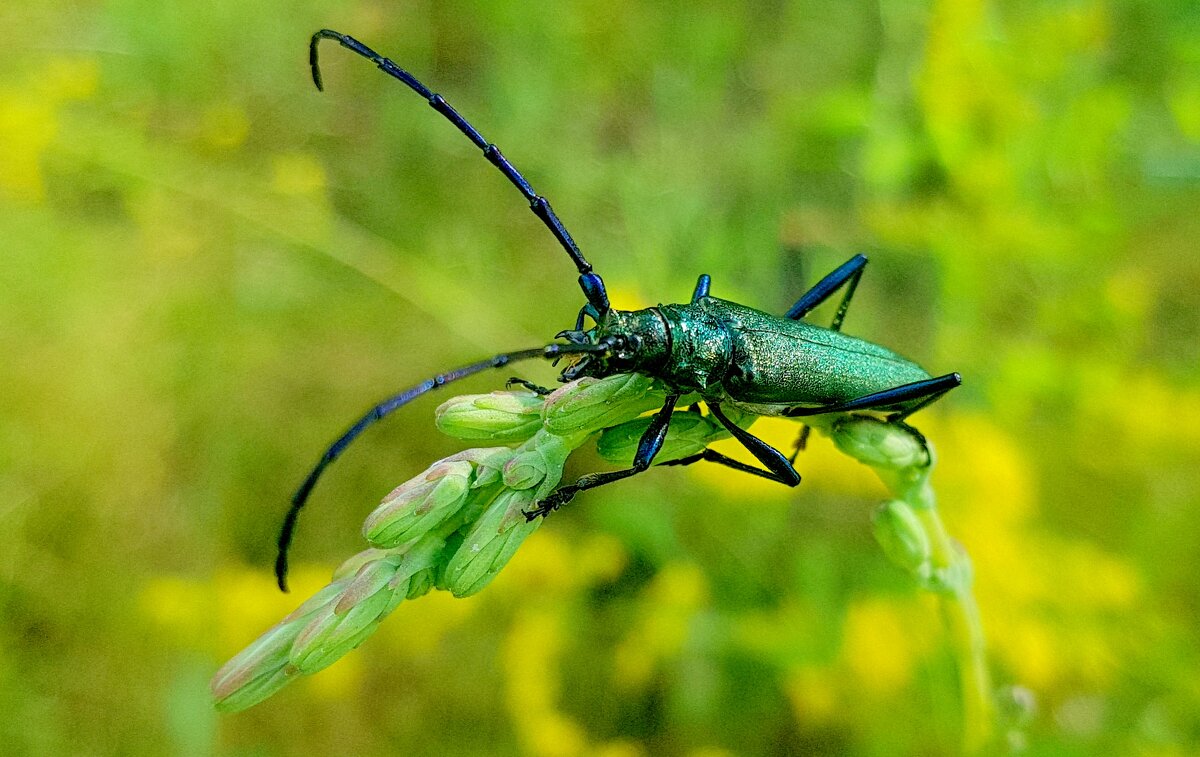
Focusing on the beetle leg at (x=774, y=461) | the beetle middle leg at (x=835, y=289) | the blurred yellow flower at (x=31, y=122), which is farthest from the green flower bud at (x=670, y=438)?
the blurred yellow flower at (x=31, y=122)

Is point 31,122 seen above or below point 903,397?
above

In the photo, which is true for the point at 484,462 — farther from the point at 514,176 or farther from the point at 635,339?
the point at 514,176

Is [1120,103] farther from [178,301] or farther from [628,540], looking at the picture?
[178,301]

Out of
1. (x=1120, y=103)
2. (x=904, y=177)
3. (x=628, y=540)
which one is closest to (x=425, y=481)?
(x=628, y=540)

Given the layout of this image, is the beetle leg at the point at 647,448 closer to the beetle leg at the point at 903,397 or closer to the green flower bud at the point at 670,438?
the green flower bud at the point at 670,438

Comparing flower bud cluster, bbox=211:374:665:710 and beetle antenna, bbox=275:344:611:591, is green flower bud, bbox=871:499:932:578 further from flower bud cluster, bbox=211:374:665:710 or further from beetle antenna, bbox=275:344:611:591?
beetle antenna, bbox=275:344:611:591

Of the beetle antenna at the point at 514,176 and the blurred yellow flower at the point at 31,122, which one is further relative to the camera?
the blurred yellow flower at the point at 31,122

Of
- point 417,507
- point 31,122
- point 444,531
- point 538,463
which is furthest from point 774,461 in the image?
point 31,122
